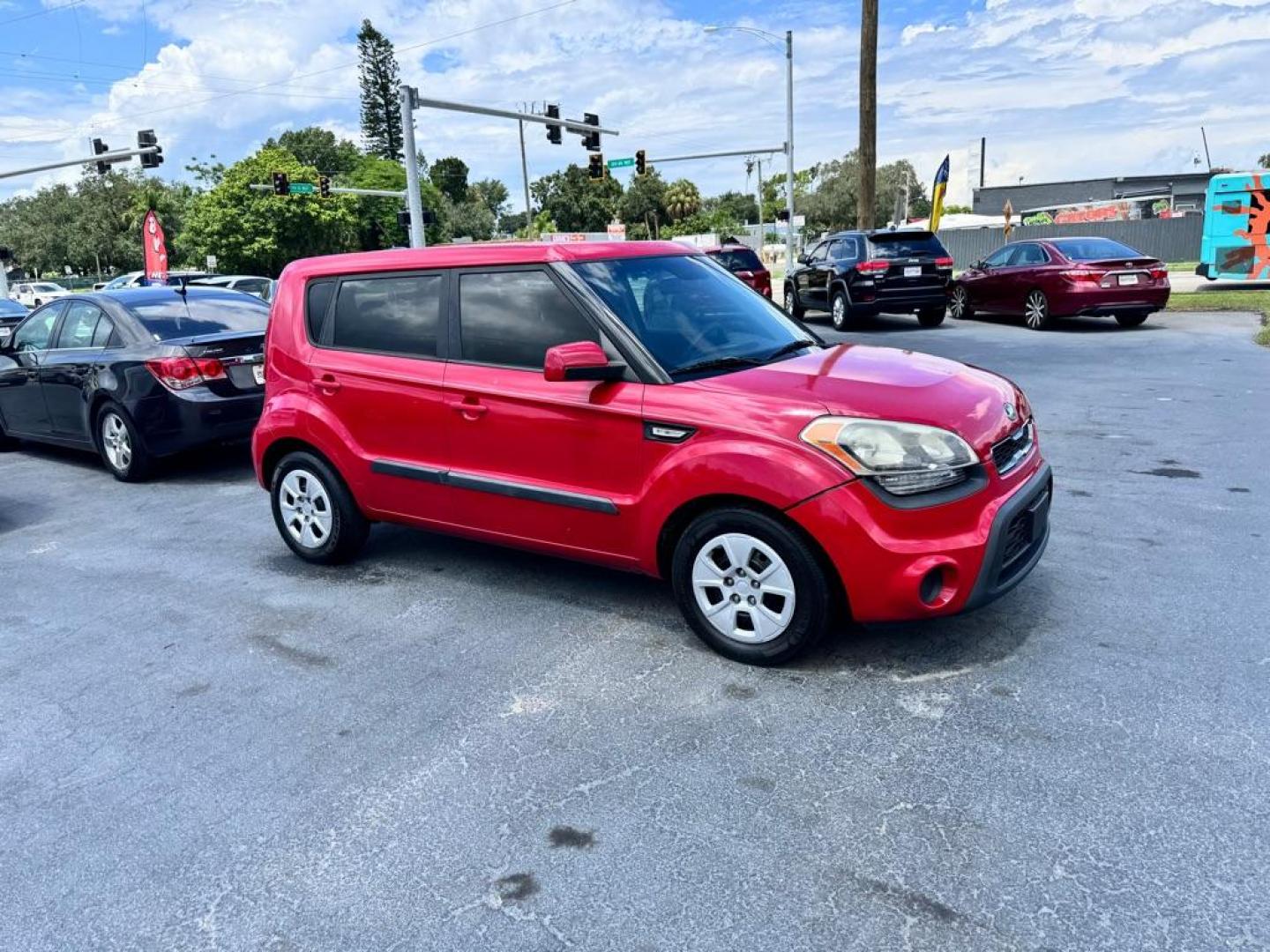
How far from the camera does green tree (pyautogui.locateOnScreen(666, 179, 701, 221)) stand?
105 metres

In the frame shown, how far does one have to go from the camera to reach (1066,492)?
6191mm

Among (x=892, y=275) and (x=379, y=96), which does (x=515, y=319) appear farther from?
(x=379, y=96)

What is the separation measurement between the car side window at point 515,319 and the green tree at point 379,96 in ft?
261

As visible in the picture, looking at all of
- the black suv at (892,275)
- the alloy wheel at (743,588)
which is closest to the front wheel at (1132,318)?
the black suv at (892,275)

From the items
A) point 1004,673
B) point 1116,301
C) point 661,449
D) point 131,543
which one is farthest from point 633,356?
point 1116,301

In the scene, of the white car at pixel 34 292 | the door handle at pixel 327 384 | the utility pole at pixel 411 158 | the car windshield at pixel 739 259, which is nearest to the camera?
the door handle at pixel 327 384

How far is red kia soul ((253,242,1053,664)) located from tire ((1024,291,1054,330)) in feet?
39.1

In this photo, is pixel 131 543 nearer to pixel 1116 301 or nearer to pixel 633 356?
pixel 633 356

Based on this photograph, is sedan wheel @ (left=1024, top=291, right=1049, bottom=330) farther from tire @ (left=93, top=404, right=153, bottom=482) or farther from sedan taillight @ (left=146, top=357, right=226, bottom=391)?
tire @ (left=93, top=404, right=153, bottom=482)

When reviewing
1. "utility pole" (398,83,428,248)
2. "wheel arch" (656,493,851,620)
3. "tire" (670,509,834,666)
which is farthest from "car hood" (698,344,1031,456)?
"utility pole" (398,83,428,248)

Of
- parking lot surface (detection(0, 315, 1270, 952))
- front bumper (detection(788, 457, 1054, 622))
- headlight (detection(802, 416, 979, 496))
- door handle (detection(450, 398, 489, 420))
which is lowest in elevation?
parking lot surface (detection(0, 315, 1270, 952))

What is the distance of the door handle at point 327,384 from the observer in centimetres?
512

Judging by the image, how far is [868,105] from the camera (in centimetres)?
2123

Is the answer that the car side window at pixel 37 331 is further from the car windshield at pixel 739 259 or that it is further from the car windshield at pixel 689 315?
the car windshield at pixel 739 259
